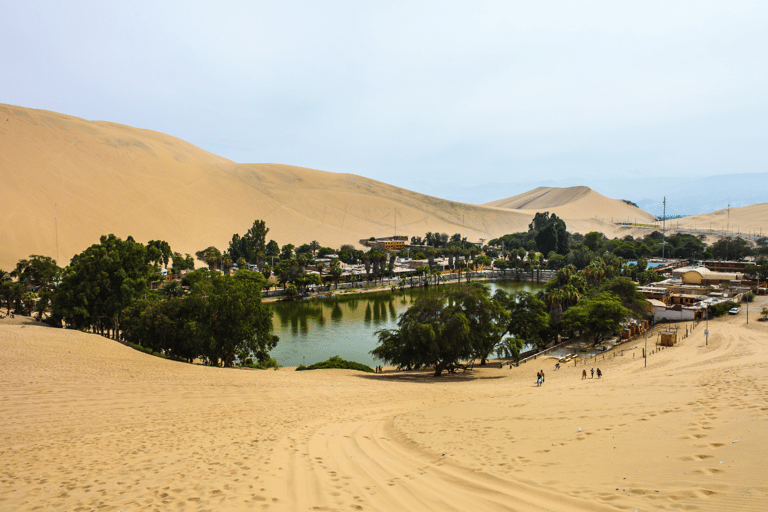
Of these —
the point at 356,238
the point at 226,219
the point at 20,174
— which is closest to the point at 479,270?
the point at 356,238

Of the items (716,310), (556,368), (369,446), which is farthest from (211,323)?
(716,310)

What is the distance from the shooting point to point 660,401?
911cm

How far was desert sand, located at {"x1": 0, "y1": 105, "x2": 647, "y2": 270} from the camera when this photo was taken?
261 feet

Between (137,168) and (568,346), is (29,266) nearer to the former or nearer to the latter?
(568,346)

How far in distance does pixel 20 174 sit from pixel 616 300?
10384cm

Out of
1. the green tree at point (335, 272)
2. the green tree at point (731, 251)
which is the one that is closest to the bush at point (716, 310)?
the green tree at point (335, 272)

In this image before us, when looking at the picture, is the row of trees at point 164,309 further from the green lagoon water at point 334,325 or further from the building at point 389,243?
the building at point 389,243

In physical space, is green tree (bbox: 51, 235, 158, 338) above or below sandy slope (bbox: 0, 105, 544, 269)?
below

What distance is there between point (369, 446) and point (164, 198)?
4564 inches

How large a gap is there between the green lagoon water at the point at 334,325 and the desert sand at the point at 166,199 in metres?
43.2

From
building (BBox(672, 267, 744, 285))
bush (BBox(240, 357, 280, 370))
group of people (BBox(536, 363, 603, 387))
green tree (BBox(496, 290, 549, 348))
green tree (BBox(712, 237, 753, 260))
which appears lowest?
bush (BBox(240, 357, 280, 370))

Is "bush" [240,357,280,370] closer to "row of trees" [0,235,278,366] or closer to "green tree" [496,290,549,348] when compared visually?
"row of trees" [0,235,278,366]

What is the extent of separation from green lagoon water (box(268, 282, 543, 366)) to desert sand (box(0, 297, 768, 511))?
17.8 meters

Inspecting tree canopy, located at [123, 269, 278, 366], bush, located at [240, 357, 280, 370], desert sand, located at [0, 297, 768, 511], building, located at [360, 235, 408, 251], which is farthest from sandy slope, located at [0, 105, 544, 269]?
desert sand, located at [0, 297, 768, 511]
